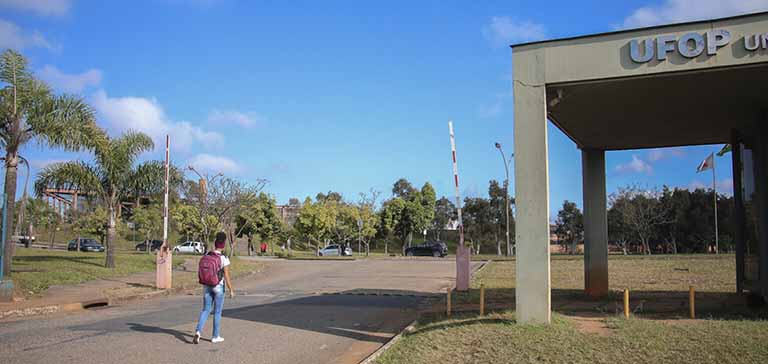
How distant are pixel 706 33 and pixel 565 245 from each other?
5633 centimetres

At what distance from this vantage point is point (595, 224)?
14820 mm

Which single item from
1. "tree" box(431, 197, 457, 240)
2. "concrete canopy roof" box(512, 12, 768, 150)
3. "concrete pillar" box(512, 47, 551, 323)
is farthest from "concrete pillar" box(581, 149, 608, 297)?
"tree" box(431, 197, 457, 240)

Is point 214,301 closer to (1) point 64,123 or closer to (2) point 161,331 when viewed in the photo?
(2) point 161,331

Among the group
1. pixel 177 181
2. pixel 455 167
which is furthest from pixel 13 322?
pixel 177 181

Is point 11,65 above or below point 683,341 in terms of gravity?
above

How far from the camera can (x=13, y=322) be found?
1211 centimetres

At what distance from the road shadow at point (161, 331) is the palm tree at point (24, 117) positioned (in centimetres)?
653

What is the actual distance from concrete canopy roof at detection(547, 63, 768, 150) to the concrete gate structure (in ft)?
0.07

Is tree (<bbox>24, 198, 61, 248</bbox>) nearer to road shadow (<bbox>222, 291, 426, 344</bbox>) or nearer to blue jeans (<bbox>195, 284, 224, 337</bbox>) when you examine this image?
road shadow (<bbox>222, 291, 426, 344</bbox>)

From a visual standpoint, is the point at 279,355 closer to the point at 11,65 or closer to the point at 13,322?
the point at 13,322

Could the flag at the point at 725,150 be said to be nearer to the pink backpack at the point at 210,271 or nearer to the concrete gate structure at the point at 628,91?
the concrete gate structure at the point at 628,91

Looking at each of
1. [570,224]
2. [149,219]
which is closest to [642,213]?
[570,224]

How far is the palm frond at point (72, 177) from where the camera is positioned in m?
24.0

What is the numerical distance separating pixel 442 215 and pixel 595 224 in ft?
209
